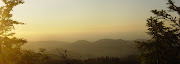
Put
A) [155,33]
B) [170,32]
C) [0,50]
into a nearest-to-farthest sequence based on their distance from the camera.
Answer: [0,50] < [170,32] < [155,33]

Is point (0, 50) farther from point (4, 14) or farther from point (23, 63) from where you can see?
point (4, 14)

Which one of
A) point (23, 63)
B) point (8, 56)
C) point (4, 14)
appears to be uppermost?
point (4, 14)

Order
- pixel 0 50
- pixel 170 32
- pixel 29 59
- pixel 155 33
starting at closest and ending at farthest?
pixel 0 50 < pixel 29 59 < pixel 170 32 < pixel 155 33

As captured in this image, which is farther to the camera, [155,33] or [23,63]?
[155,33]

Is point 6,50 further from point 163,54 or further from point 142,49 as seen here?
point 163,54

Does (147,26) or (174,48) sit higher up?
(147,26)

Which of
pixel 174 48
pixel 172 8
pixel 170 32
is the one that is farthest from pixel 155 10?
pixel 174 48

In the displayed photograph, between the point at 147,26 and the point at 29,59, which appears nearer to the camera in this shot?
the point at 29,59

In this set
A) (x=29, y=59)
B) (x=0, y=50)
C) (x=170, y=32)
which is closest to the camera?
(x=0, y=50)

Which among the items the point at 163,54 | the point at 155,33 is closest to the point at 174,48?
the point at 163,54
